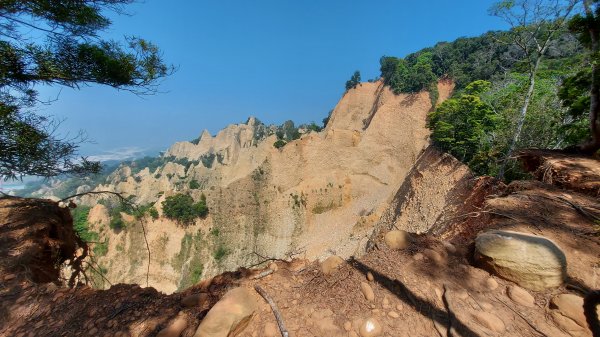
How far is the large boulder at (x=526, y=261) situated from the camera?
205 centimetres

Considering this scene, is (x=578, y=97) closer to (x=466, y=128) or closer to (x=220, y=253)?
(x=466, y=128)

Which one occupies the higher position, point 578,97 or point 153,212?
point 578,97

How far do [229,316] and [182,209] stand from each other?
20755 millimetres

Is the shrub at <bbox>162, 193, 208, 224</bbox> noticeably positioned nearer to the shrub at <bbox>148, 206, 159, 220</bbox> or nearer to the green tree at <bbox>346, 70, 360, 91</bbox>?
the shrub at <bbox>148, 206, 159, 220</bbox>

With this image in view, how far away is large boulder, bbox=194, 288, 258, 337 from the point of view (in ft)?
5.67

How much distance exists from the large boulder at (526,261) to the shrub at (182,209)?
20888mm

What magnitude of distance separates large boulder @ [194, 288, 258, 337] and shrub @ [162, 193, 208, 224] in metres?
20.3

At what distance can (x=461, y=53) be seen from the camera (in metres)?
27.0

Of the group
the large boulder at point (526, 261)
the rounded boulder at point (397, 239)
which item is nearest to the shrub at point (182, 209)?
the rounded boulder at point (397, 239)

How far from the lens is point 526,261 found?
210 cm

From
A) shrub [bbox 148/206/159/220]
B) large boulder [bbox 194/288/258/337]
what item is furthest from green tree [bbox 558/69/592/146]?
shrub [bbox 148/206/159/220]

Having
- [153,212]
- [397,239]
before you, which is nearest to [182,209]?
[153,212]

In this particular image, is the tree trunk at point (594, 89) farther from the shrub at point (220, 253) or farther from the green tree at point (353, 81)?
the green tree at point (353, 81)

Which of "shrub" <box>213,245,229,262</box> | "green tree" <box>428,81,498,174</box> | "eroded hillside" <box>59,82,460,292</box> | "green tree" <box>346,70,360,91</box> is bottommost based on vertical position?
"shrub" <box>213,245,229,262</box>
